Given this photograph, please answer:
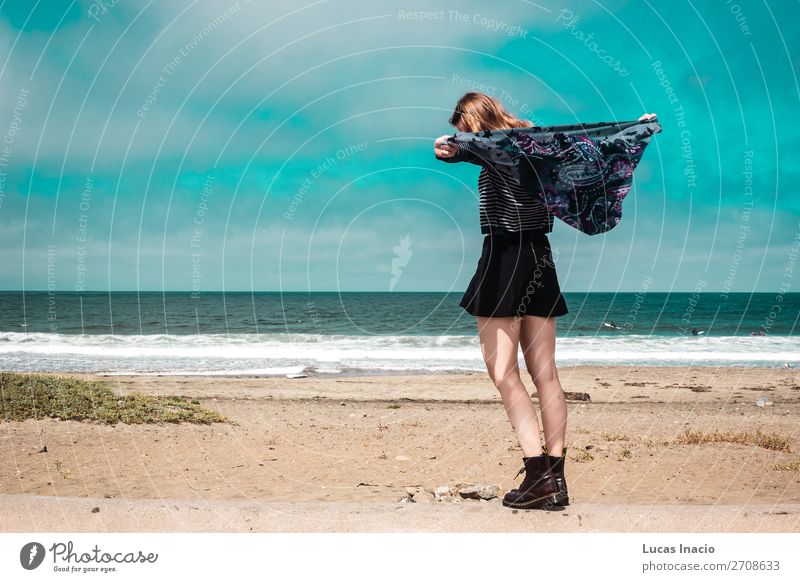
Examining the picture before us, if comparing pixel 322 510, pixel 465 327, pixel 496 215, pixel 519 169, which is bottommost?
pixel 465 327

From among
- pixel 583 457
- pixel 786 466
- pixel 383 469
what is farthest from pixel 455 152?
pixel 786 466

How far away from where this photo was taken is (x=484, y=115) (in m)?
4.18

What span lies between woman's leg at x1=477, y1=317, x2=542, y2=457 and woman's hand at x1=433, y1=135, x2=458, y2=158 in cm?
106

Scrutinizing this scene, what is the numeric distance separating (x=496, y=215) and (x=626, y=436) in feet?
19.4

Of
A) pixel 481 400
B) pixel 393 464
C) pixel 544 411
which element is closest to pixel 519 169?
pixel 544 411

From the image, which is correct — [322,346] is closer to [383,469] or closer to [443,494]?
[383,469]

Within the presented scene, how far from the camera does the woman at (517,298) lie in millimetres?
4055

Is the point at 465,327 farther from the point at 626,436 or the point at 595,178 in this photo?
the point at 595,178

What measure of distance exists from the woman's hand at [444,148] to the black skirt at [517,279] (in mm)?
577

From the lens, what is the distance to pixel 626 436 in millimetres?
8914

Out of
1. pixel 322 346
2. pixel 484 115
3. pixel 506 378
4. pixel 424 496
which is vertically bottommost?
pixel 322 346
